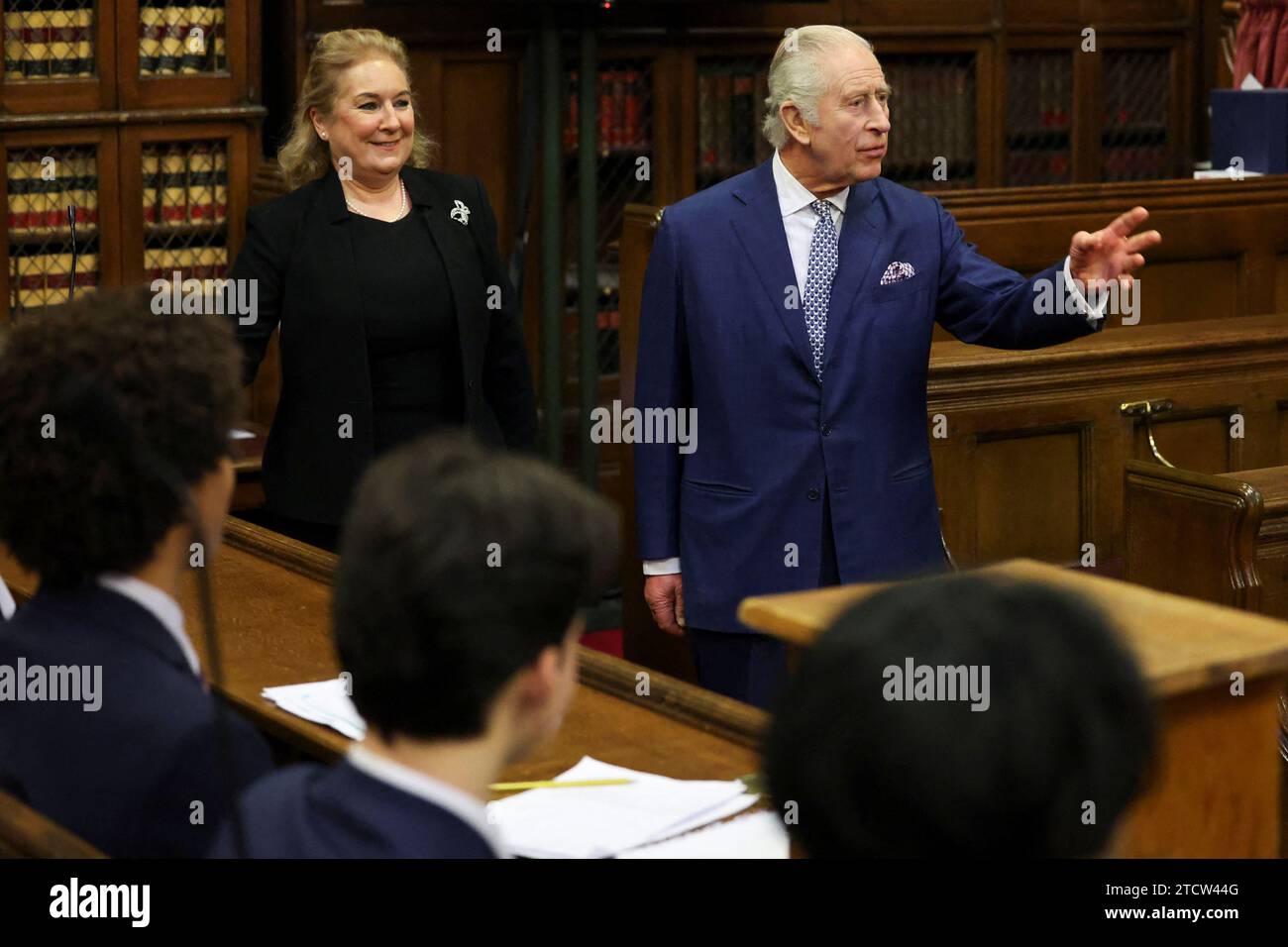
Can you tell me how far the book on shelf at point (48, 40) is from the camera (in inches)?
219

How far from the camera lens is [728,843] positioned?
75.3 inches

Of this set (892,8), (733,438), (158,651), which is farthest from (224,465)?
(892,8)

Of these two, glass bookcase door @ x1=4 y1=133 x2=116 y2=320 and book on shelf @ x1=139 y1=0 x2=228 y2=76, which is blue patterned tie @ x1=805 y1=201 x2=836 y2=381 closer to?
glass bookcase door @ x1=4 y1=133 x2=116 y2=320

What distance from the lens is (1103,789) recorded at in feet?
3.35

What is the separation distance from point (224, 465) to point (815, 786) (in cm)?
86

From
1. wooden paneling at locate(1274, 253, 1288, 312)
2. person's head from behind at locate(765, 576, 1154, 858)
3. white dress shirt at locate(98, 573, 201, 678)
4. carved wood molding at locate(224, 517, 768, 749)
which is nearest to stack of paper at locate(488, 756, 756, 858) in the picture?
carved wood molding at locate(224, 517, 768, 749)

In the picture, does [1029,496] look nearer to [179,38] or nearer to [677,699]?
[677,699]

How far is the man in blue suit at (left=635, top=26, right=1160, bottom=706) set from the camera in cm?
315

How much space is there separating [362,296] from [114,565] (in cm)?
175

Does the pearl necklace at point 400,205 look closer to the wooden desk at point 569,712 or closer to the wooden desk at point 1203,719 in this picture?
the wooden desk at point 569,712

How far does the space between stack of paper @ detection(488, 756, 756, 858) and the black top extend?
1415 mm

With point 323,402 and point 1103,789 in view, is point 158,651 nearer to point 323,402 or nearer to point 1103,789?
point 1103,789

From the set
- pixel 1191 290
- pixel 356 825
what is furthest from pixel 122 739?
pixel 1191 290

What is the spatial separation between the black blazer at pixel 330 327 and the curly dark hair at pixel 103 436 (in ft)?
5.36
